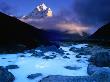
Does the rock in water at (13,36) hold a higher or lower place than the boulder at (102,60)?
higher

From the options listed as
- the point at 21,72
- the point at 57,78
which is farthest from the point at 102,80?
the point at 21,72

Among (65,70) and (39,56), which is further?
(39,56)

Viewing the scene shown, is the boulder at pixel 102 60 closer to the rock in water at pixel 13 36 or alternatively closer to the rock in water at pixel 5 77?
the rock in water at pixel 5 77

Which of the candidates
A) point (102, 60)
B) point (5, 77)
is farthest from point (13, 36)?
point (5, 77)

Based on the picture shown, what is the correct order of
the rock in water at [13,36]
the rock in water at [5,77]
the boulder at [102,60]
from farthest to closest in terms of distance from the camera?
the rock in water at [13,36] → the boulder at [102,60] → the rock in water at [5,77]

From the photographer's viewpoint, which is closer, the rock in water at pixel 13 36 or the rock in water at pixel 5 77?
the rock in water at pixel 5 77

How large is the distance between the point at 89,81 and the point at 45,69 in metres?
4.86

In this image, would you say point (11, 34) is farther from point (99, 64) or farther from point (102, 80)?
point (102, 80)

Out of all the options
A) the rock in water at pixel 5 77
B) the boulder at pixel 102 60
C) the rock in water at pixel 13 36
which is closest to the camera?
the rock in water at pixel 5 77

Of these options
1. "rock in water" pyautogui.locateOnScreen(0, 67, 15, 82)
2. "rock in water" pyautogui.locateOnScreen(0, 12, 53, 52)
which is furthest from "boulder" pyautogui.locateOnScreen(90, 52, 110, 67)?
"rock in water" pyautogui.locateOnScreen(0, 12, 53, 52)

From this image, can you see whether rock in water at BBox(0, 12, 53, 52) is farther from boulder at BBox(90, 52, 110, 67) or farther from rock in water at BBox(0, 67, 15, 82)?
rock in water at BBox(0, 67, 15, 82)

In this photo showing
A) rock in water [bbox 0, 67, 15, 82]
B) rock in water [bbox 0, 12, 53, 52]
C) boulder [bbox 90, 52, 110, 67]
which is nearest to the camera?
rock in water [bbox 0, 67, 15, 82]

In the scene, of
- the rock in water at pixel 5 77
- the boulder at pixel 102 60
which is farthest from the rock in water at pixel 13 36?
the rock in water at pixel 5 77

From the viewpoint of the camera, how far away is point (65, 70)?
17281 millimetres
